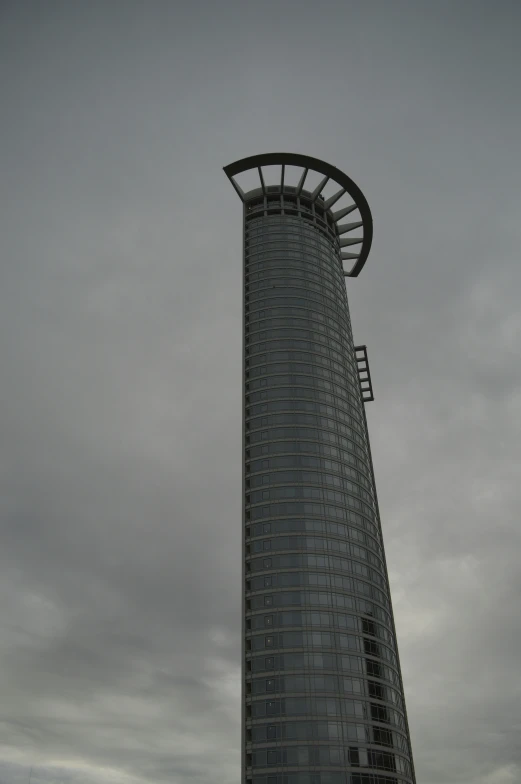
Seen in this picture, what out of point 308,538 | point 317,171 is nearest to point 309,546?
point 308,538

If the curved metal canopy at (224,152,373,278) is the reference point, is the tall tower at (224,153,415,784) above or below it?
below

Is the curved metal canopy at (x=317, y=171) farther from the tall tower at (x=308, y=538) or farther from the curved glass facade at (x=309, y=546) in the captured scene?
the curved glass facade at (x=309, y=546)

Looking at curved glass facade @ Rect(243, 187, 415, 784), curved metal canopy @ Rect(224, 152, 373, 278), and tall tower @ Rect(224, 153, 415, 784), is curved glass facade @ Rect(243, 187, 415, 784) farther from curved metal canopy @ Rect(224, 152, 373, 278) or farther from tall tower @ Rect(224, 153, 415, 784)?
curved metal canopy @ Rect(224, 152, 373, 278)

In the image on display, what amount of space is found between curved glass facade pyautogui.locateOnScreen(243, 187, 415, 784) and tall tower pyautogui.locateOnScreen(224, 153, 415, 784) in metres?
0.23

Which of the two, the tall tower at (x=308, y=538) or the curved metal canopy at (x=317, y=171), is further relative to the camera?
the curved metal canopy at (x=317, y=171)

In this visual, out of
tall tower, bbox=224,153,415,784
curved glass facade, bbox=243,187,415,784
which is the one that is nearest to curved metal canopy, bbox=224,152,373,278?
tall tower, bbox=224,153,415,784

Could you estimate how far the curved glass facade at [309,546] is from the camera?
105 metres

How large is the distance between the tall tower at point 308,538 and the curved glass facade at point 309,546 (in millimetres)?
232

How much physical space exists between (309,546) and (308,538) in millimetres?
1555

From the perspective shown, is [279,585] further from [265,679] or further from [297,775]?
[297,775]

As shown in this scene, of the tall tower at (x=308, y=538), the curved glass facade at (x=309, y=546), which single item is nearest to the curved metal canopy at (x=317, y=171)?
the tall tower at (x=308, y=538)

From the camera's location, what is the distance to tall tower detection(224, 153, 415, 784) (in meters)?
105

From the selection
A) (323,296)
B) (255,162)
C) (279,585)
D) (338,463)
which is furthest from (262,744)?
(255,162)

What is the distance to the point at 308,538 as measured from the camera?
4786 inches
